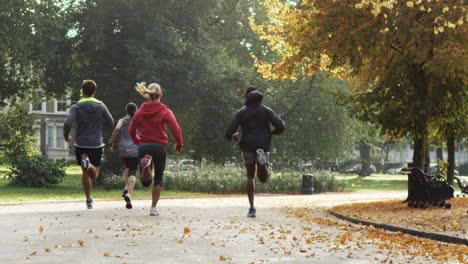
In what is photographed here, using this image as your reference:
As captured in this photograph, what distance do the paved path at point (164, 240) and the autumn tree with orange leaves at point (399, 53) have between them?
4.56 m

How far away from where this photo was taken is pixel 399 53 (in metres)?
16.2

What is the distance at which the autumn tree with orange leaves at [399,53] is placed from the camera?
14914mm

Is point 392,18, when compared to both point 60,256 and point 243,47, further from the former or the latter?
point 243,47

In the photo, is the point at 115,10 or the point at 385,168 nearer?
the point at 115,10

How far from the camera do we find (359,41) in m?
15.7

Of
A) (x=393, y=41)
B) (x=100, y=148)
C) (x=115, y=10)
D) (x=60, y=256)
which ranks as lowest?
(x=60, y=256)

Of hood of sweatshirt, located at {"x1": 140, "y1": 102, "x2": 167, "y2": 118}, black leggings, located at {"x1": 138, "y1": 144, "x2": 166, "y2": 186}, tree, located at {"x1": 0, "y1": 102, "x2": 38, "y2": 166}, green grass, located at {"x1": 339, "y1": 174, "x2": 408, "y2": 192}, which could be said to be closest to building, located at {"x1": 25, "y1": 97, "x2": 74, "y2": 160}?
tree, located at {"x1": 0, "y1": 102, "x2": 38, "y2": 166}

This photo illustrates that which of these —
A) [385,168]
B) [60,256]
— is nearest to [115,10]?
[60,256]

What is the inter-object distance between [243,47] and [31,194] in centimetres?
2474

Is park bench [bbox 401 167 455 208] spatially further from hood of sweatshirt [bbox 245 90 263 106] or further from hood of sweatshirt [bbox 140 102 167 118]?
hood of sweatshirt [bbox 140 102 167 118]

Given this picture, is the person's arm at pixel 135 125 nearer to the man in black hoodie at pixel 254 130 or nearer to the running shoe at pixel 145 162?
the running shoe at pixel 145 162

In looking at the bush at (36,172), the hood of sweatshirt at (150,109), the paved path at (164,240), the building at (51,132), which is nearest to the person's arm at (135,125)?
the hood of sweatshirt at (150,109)

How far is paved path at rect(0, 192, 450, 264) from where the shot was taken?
782cm

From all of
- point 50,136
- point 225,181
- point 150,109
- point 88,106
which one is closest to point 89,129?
point 88,106
